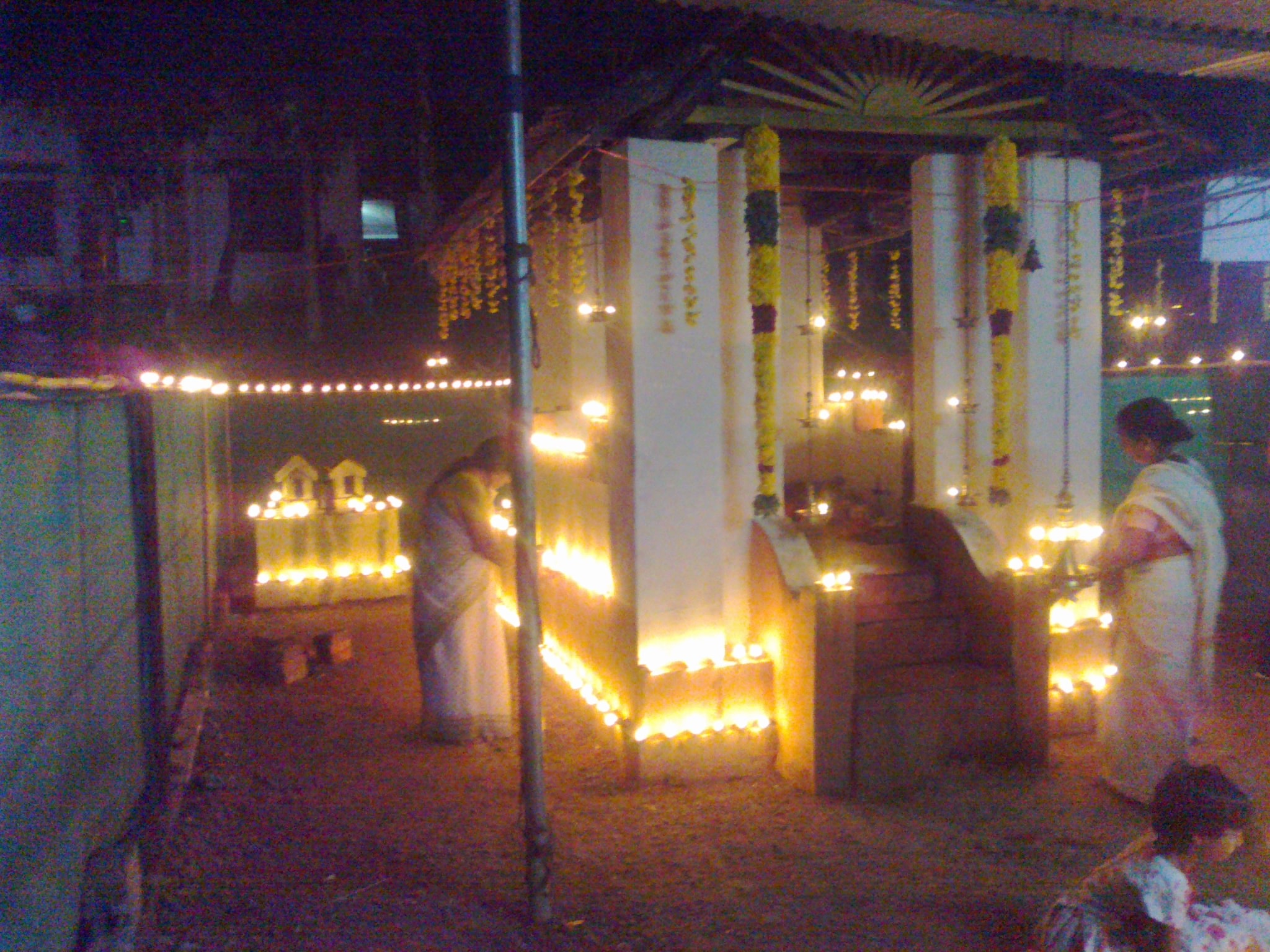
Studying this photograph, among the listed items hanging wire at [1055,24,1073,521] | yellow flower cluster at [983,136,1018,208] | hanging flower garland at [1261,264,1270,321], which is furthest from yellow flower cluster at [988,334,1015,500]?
hanging flower garland at [1261,264,1270,321]

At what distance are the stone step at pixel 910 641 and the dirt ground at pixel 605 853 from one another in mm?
749

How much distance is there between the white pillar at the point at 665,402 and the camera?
588cm

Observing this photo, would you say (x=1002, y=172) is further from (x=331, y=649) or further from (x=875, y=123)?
(x=331, y=649)

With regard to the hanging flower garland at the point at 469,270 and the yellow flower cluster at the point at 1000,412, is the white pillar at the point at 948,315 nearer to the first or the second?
the yellow flower cluster at the point at 1000,412

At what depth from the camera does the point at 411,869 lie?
15.9ft

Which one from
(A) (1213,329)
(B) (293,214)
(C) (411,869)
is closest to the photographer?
(C) (411,869)

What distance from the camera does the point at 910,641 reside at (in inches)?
250

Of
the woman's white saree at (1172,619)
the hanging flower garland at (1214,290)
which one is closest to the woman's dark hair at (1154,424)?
the woman's white saree at (1172,619)

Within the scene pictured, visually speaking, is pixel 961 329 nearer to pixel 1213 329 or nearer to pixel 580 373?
pixel 580 373

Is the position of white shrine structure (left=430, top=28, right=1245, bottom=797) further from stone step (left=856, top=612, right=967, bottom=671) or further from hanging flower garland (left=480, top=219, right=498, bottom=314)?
hanging flower garland (left=480, top=219, right=498, bottom=314)

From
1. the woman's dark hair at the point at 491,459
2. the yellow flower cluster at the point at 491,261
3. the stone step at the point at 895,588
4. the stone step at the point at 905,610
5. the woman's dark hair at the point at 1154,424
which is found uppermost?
the yellow flower cluster at the point at 491,261

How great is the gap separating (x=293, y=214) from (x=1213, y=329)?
1729 cm

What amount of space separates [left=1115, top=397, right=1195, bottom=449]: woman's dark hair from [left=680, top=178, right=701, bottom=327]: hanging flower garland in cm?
245

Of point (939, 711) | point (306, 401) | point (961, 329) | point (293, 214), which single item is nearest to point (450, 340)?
point (293, 214)
